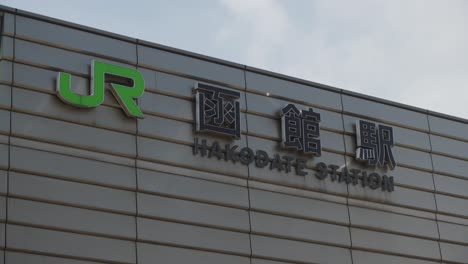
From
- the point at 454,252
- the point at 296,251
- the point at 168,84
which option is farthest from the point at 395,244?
the point at 168,84

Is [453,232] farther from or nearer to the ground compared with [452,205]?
nearer to the ground

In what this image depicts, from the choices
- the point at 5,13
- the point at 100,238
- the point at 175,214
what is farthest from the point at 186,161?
the point at 5,13

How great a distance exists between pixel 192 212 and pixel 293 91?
4064 mm

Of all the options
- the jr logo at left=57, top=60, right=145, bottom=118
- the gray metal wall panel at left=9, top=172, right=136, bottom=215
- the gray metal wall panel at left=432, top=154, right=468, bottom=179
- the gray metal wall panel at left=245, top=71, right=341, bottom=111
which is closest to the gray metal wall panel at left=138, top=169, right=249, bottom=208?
the gray metal wall panel at left=9, top=172, right=136, bottom=215

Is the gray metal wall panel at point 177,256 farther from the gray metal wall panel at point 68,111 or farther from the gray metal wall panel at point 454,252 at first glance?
the gray metal wall panel at point 454,252

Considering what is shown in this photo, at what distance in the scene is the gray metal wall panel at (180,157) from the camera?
68.0ft

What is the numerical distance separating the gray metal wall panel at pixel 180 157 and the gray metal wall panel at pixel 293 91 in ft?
6.42

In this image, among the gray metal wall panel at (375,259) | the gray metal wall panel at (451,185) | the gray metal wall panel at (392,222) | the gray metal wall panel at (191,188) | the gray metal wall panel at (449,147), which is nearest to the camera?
the gray metal wall panel at (191,188)

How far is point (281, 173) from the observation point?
22.3 metres

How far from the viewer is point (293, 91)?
23297 mm

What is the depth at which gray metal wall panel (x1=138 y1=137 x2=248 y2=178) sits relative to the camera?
816 inches

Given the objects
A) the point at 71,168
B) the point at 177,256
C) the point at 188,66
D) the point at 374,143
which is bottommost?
the point at 177,256

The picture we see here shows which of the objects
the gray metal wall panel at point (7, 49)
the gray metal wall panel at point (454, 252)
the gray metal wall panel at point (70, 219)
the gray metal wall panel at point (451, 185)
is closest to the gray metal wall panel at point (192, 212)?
the gray metal wall panel at point (70, 219)

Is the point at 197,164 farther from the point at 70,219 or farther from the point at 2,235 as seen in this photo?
the point at 2,235
